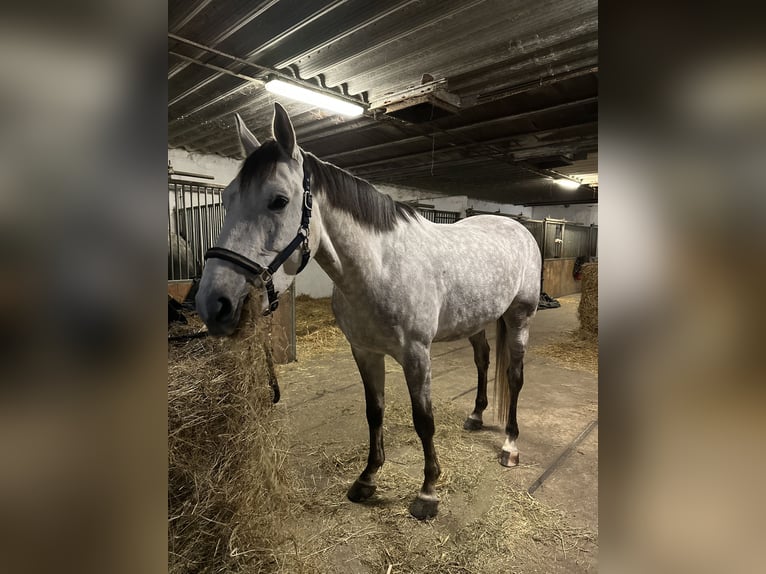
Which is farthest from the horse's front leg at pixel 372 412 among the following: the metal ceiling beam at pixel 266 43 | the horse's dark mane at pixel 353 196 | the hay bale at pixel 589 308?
the hay bale at pixel 589 308

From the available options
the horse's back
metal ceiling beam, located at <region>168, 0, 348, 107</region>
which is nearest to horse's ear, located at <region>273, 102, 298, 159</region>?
the horse's back

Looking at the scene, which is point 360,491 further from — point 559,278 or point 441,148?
point 559,278

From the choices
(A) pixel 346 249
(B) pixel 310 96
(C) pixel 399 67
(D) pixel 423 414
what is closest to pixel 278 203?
(A) pixel 346 249

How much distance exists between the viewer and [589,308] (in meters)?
5.06

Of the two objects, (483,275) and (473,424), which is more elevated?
(483,275)

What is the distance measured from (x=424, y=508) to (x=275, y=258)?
1.32 metres

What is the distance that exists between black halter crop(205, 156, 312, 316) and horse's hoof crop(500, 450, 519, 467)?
1655 millimetres

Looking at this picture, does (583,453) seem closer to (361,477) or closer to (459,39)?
(361,477)

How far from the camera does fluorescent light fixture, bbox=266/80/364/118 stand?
2844mm

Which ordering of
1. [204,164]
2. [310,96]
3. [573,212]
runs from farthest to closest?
[573,212], [204,164], [310,96]

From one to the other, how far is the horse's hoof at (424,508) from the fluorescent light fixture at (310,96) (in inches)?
120
